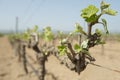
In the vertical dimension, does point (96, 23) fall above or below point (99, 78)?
above

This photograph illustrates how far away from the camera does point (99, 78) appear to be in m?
5.61

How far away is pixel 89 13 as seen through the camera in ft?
13.1

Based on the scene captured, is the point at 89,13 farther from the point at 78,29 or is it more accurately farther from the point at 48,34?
the point at 48,34

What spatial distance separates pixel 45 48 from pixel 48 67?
466 centimetres

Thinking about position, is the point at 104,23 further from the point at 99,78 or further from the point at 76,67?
the point at 99,78

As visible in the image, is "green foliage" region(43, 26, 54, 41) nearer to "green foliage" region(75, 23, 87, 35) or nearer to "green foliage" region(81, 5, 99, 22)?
"green foliage" region(75, 23, 87, 35)

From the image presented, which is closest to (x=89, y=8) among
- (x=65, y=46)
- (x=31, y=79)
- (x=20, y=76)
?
(x=65, y=46)

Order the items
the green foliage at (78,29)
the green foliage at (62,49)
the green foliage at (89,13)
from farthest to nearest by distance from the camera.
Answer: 1. the green foliage at (62,49)
2. the green foliage at (78,29)
3. the green foliage at (89,13)

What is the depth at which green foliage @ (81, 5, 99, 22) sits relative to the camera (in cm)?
395

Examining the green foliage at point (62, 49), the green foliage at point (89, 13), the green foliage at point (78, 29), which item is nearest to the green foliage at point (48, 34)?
the green foliage at point (62, 49)

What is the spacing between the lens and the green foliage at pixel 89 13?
155 inches

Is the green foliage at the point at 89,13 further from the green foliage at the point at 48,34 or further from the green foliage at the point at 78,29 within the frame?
the green foliage at the point at 48,34

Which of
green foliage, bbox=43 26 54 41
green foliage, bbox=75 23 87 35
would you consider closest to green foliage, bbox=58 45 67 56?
green foliage, bbox=75 23 87 35

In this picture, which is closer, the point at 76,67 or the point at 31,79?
the point at 76,67
